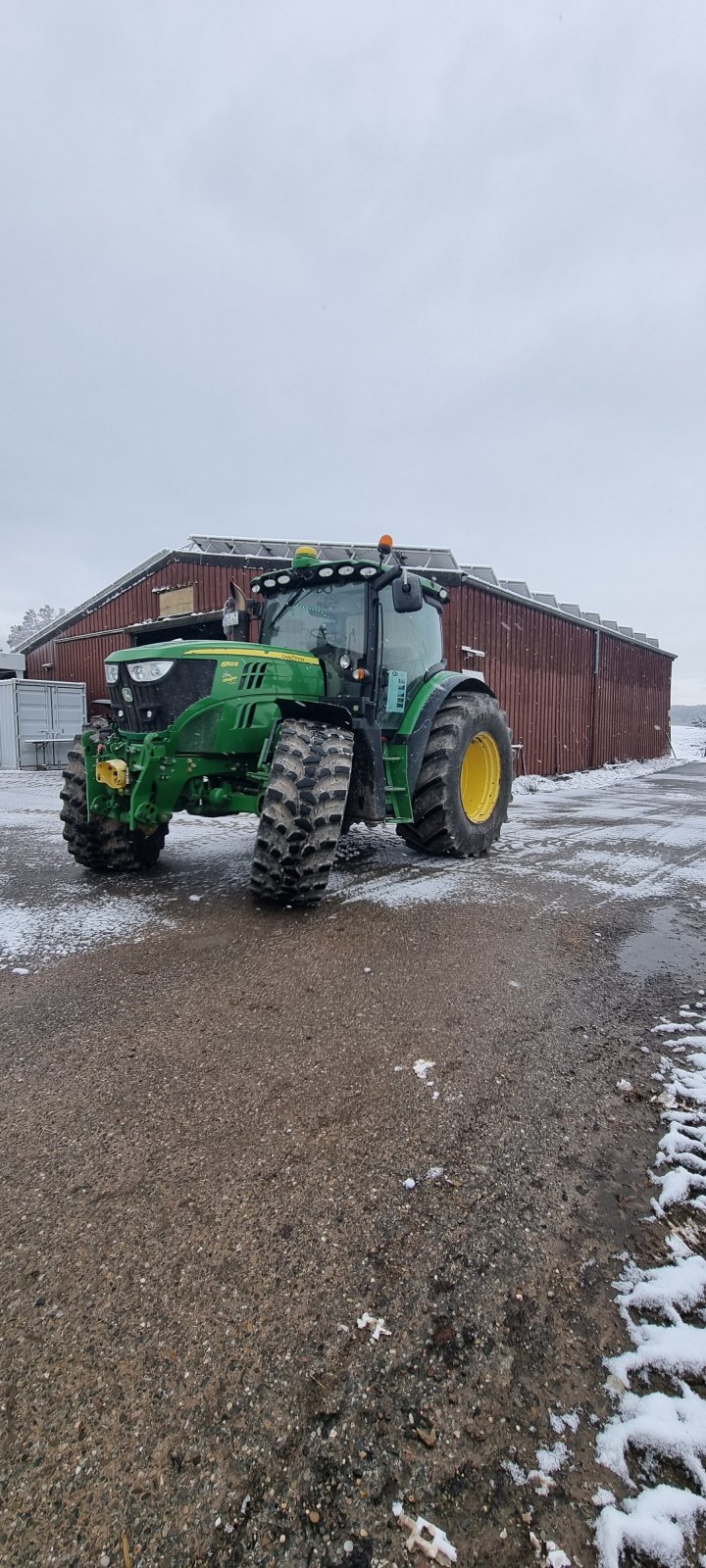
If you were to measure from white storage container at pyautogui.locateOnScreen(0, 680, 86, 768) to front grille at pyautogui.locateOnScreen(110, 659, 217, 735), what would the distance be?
13.4 meters

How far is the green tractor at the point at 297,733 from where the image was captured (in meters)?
3.90

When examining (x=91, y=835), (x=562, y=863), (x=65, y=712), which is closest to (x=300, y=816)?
(x=91, y=835)

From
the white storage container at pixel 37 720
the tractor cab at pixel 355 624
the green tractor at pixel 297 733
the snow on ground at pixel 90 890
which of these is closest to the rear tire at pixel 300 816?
the green tractor at pixel 297 733

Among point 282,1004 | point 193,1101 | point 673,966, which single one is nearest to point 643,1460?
point 193,1101

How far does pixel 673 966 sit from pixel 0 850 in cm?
550

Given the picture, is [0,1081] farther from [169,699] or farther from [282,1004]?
[169,699]

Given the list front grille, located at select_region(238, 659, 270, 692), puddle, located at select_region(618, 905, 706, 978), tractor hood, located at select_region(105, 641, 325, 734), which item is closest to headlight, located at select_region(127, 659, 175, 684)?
tractor hood, located at select_region(105, 641, 325, 734)

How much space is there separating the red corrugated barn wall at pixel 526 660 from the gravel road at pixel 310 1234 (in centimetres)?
1127

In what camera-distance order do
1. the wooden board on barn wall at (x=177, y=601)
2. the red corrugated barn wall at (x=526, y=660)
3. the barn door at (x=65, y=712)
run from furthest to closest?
the barn door at (x=65, y=712)
the wooden board on barn wall at (x=177, y=601)
the red corrugated barn wall at (x=526, y=660)

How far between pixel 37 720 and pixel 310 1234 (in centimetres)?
1715

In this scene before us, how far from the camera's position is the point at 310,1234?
154cm

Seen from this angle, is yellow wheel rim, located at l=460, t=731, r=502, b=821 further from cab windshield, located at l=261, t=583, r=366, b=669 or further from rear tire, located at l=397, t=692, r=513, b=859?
cab windshield, located at l=261, t=583, r=366, b=669

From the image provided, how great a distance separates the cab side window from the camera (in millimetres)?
5051

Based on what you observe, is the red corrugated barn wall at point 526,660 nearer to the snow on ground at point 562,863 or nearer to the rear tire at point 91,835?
the snow on ground at point 562,863
